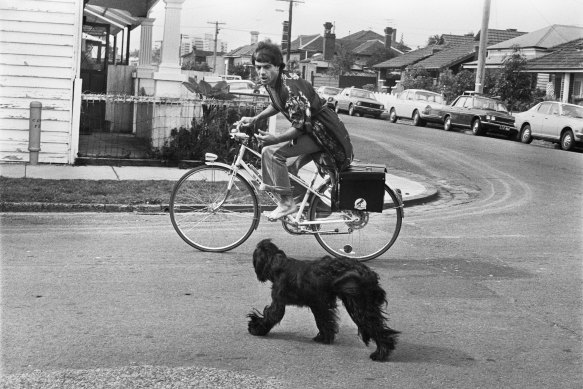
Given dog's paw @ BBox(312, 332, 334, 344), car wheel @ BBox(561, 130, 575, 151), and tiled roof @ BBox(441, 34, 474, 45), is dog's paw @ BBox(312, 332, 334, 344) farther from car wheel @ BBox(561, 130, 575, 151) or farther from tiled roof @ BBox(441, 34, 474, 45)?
tiled roof @ BBox(441, 34, 474, 45)

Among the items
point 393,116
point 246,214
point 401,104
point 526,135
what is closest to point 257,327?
point 246,214

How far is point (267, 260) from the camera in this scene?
17.9 feet

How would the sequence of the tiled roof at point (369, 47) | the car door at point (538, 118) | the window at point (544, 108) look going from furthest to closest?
1. the tiled roof at point (369, 47)
2. the window at point (544, 108)
3. the car door at point (538, 118)

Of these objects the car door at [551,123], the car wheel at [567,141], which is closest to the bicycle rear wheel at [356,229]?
the car wheel at [567,141]

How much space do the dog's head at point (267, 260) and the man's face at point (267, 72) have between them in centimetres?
224

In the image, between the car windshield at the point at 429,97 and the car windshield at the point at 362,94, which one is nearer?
the car windshield at the point at 429,97

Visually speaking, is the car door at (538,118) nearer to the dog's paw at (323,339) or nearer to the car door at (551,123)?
the car door at (551,123)

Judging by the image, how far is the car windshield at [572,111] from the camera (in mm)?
26891

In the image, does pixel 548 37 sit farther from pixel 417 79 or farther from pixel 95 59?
pixel 95 59

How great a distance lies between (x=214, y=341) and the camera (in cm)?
528

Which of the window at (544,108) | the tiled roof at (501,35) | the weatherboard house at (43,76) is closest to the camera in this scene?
the weatherboard house at (43,76)

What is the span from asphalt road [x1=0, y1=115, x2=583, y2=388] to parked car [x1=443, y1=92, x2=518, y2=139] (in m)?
21.2

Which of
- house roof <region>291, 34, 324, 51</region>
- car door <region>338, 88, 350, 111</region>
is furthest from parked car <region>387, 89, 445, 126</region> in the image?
house roof <region>291, 34, 324, 51</region>

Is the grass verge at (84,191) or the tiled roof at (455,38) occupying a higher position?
the tiled roof at (455,38)
